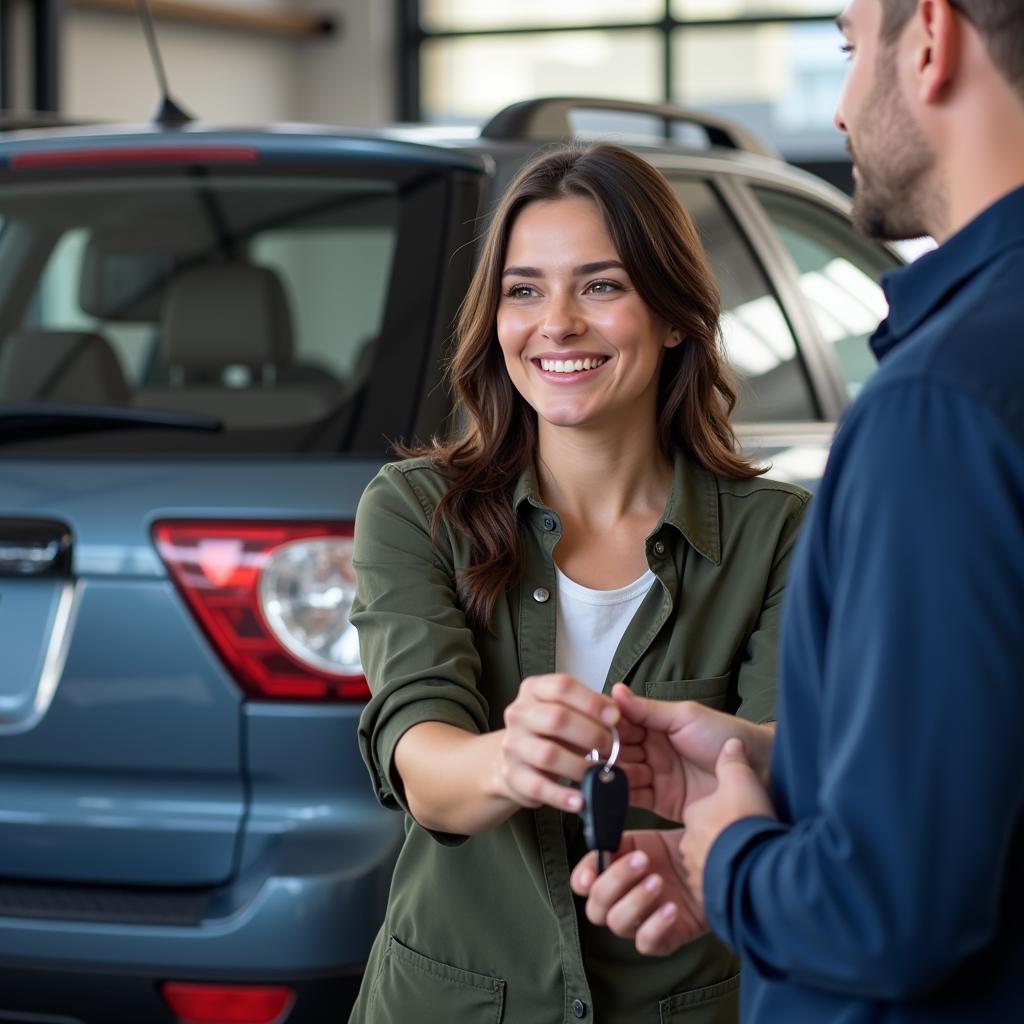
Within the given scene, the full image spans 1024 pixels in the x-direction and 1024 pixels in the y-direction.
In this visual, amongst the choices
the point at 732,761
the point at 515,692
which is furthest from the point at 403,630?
the point at 732,761

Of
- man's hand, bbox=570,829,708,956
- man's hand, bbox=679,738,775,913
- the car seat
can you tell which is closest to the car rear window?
the car seat

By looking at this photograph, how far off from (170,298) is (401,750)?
5.52ft

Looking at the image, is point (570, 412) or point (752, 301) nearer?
point (570, 412)

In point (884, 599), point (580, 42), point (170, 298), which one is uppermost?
point (884, 599)

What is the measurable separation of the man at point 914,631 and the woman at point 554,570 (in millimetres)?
536

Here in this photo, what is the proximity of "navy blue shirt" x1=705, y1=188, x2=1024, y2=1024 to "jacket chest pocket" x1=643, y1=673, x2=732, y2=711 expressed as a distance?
69 cm

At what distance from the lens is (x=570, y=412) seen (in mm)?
1959

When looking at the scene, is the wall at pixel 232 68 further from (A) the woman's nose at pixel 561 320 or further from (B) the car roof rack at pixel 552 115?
(A) the woman's nose at pixel 561 320

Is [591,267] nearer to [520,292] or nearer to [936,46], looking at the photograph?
[520,292]

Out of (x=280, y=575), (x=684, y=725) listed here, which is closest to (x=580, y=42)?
(x=280, y=575)

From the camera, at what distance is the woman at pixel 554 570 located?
1.83 meters

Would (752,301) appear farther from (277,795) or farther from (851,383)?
(277,795)

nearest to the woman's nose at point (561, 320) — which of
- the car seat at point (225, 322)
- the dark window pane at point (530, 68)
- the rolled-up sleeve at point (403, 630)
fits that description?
the rolled-up sleeve at point (403, 630)

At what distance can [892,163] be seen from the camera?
1.24 meters
